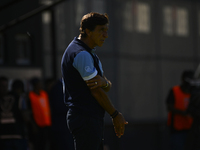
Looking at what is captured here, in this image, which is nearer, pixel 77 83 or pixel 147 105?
pixel 77 83

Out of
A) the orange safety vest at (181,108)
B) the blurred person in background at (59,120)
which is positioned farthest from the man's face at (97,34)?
the orange safety vest at (181,108)

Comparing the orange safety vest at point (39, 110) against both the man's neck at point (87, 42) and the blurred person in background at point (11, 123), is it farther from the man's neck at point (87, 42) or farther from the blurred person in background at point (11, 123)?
the man's neck at point (87, 42)

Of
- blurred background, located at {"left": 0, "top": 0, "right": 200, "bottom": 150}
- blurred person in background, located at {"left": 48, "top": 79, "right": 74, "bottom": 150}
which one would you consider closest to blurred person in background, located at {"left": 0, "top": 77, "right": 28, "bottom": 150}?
blurred person in background, located at {"left": 48, "top": 79, "right": 74, "bottom": 150}

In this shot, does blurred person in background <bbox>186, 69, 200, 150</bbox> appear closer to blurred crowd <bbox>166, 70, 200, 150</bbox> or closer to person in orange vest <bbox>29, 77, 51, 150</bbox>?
blurred crowd <bbox>166, 70, 200, 150</bbox>

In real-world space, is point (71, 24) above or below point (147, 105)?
above

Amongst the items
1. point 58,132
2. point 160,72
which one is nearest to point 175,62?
point 160,72

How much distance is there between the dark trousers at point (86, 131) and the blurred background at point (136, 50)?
6.85 meters

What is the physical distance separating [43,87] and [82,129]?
711 cm

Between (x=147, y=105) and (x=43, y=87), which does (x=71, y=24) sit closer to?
(x=43, y=87)

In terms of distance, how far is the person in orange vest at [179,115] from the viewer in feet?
26.7

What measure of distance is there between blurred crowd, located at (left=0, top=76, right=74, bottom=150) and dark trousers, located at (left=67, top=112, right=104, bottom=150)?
311cm

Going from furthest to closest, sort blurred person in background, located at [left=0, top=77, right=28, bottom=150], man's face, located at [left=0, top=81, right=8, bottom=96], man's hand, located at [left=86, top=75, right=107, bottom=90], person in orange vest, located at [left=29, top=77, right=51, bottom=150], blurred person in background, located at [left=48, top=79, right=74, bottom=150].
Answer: person in orange vest, located at [left=29, top=77, right=51, bottom=150] < blurred person in background, located at [left=48, top=79, right=74, bottom=150] < man's face, located at [left=0, top=81, right=8, bottom=96] < blurred person in background, located at [left=0, top=77, right=28, bottom=150] < man's hand, located at [left=86, top=75, right=107, bottom=90]

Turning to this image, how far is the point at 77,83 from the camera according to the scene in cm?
368

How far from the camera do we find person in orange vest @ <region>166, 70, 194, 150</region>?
814 centimetres
